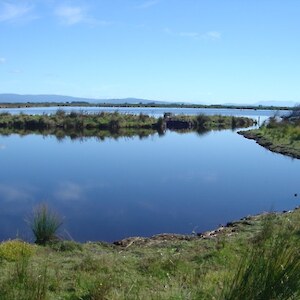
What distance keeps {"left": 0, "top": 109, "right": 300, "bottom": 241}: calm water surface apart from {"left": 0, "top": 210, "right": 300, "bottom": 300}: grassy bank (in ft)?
6.81

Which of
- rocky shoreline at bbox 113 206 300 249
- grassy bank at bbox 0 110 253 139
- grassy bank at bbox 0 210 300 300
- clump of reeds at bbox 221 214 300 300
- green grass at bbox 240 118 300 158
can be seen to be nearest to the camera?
clump of reeds at bbox 221 214 300 300

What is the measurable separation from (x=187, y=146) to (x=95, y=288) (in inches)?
1064

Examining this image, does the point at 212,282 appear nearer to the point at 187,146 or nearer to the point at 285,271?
the point at 285,271

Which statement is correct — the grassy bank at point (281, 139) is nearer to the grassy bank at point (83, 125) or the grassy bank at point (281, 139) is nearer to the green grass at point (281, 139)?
the green grass at point (281, 139)

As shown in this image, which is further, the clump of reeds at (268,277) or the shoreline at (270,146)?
the shoreline at (270,146)

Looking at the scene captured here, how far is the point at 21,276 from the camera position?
4.52m

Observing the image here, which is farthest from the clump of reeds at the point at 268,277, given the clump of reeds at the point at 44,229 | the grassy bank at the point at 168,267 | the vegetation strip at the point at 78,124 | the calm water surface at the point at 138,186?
the vegetation strip at the point at 78,124

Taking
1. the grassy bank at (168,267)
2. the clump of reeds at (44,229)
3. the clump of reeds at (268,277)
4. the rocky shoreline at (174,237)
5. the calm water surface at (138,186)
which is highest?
the clump of reeds at (268,277)

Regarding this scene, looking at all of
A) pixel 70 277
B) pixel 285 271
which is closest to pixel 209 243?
pixel 70 277

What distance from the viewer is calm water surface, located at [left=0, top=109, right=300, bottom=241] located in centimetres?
1230

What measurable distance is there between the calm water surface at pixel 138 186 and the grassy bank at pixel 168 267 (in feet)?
6.81

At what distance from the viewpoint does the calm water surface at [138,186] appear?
40.4ft

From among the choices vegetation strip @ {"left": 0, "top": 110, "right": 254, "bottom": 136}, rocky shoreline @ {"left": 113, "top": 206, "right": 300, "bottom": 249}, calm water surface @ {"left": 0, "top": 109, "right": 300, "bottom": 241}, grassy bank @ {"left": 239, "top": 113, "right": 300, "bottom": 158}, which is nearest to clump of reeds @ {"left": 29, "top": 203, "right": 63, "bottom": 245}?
calm water surface @ {"left": 0, "top": 109, "right": 300, "bottom": 241}

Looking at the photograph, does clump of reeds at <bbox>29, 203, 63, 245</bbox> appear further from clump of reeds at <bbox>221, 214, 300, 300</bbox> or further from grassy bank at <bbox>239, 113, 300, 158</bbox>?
grassy bank at <bbox>239, 113, 300, 158</bbox>
